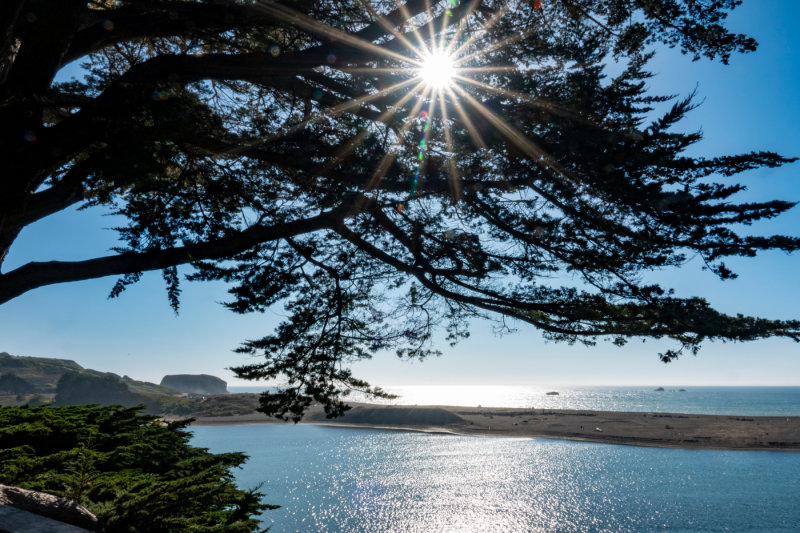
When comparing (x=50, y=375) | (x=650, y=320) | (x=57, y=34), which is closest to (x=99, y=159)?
(x=57, y=34)

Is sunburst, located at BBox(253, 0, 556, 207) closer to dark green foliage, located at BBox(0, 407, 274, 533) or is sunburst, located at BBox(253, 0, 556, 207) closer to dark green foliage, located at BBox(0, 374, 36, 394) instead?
dark green foliage, located at BBox(0, 407, 274, 533)

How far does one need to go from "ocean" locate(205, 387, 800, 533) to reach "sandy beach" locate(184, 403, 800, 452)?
4009mm

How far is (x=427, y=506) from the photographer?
78.9ft

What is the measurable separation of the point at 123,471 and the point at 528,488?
2908 cm

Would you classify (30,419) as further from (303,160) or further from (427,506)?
(427,506)

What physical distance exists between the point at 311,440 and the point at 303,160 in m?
52.9

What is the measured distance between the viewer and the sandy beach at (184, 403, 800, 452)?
1561 inches

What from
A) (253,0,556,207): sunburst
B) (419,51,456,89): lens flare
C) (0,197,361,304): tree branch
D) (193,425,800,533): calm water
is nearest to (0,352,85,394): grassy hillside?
(193,425,800,533): calm water

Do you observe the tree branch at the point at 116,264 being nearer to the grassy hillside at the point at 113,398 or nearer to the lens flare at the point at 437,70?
the lens flare at the point at 437,70

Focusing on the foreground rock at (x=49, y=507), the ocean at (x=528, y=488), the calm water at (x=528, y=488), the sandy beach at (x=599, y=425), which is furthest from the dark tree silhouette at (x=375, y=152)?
the sandy beach at (x=599, y=425)

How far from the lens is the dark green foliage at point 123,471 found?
242 centimetres

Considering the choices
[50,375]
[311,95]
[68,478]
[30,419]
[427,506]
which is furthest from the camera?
[50,375]

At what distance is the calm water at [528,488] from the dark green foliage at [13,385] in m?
104

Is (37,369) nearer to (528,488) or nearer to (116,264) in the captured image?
(528,488)
